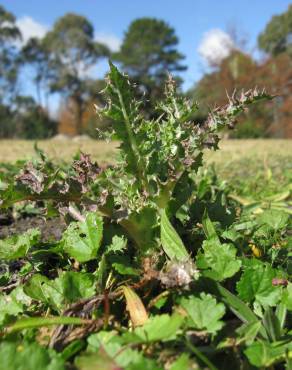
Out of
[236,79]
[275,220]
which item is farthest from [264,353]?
[236,79]

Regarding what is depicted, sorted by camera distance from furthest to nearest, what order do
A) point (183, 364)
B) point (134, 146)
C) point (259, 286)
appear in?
1. point (134, 146)
2. point (259, 286)
3. point (183, 364)

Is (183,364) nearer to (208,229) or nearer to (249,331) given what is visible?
(249,331)

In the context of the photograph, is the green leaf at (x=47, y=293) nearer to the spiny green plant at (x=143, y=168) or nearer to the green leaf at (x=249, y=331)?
the spiny green plant at (x=143, y=168)

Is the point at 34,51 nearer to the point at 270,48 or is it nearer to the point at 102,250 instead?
the point at 270,48

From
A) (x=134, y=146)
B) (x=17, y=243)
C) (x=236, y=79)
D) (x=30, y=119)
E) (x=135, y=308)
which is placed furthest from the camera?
(x=30, y=119)

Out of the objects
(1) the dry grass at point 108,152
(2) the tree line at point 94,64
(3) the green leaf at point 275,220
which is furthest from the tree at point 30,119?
(3) the green leaf at point 275,220

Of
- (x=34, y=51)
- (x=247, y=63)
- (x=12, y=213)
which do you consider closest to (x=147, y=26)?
(x=34, y=51)
